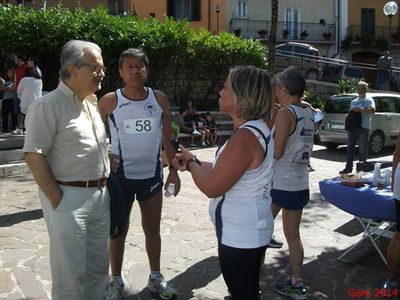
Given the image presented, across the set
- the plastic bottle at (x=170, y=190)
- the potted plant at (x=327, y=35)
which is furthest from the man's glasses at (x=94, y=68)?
the potted plant at (x=327, y=35)

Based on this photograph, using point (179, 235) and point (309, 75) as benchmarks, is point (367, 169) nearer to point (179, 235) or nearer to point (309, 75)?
point (179, 235)

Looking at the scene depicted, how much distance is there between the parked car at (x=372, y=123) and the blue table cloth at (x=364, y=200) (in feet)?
27.1

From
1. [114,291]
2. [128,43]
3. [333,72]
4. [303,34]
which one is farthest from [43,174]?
[303,34]

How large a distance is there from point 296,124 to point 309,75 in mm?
19195

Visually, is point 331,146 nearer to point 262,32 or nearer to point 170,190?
point 170,190

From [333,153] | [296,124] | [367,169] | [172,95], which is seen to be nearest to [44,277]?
[296,124]

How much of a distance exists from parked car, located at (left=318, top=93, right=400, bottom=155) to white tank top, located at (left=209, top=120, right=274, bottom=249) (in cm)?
1055

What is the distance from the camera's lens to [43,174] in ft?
8.84

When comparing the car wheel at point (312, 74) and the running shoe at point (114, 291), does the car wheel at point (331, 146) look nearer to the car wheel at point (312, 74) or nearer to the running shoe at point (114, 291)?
the car wheel at point (312, 74)

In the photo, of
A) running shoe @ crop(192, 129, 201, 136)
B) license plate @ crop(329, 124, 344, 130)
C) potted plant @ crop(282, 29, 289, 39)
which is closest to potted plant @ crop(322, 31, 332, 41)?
potted plant @ crop(282, 29, 289, 39)

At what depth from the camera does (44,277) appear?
172 inches

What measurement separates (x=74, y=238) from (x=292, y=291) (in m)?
1.99

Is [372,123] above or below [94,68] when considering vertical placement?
below

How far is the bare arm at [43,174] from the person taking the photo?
2.68 meters
